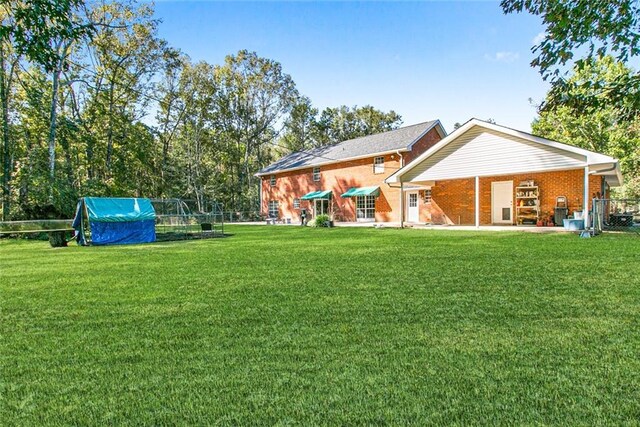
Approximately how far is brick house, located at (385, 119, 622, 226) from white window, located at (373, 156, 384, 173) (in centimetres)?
278

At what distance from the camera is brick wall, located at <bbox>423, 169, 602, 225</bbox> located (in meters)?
16.0

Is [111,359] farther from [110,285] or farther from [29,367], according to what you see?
[110,285]

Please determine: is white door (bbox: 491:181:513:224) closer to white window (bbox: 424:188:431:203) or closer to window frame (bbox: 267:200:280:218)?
white window (bbox: 424:188:431:203)

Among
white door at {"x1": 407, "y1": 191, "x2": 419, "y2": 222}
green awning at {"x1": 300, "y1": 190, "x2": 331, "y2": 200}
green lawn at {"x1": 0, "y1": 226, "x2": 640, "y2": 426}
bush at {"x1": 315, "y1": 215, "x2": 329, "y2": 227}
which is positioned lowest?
green lawn at {"x1": 0, "y1": 226, "x2": 640, "y2": 426}

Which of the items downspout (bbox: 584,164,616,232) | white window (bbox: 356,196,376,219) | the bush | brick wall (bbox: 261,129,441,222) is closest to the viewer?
downspout (bbox: 584,164,616,232)

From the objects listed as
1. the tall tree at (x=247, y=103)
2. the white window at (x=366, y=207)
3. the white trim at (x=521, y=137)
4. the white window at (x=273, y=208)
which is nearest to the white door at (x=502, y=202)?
the white trim at (x=521, y=137)

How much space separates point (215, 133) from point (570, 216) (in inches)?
1247

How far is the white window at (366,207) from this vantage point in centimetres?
2388

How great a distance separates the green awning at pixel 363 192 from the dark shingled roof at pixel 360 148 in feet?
7.44

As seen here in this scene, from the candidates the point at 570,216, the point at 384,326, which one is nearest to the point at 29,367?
the point at 384,326

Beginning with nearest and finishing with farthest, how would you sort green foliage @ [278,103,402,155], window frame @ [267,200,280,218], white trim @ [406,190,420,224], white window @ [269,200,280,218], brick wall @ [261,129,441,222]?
white trim @ [406,190,420,224] < brick wall @ [261,129,441,222] < window frame @ [267,200,280,218] < white window @ [269,200,280,218] < green foliage @ [278,103,402,155]

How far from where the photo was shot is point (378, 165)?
23.7 metres

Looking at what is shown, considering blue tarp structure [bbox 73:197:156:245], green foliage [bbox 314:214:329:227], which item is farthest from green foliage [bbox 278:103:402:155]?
blue tarp structure [bbox 73:197:156:245]

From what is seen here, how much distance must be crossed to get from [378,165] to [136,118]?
67.9 feet
